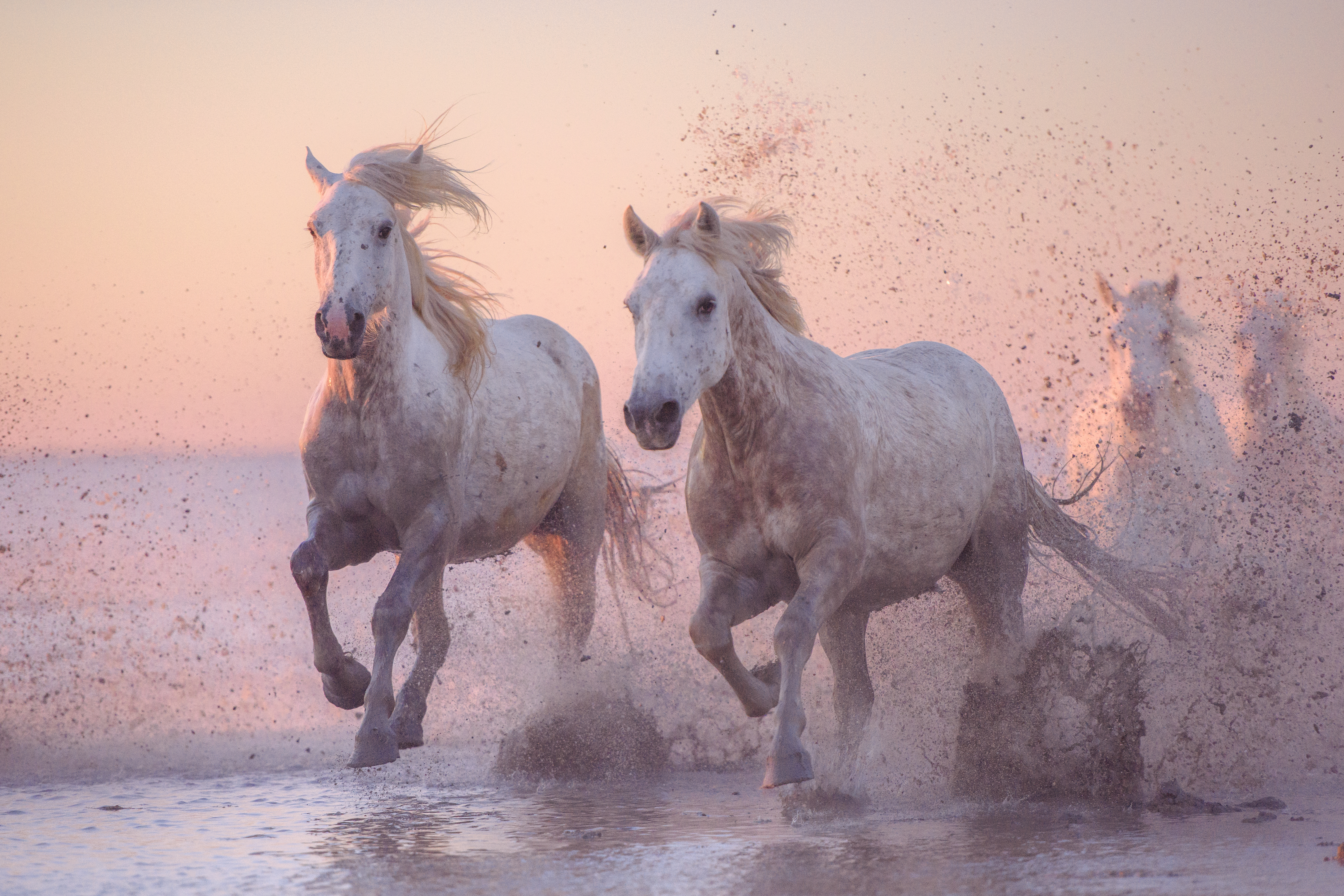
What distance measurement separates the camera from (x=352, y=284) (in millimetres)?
4930

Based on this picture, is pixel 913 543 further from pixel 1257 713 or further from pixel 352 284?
pixel 352 284

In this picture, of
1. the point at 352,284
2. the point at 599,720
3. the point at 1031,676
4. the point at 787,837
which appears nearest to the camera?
the point at 787,837

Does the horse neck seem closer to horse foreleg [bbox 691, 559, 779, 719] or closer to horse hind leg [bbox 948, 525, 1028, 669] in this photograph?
horse foreleg [bbox 691, 559, 779, 719]

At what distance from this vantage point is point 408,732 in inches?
204

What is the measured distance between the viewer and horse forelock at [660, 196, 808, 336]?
4.50 metres

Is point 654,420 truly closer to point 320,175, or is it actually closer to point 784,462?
point 784,462

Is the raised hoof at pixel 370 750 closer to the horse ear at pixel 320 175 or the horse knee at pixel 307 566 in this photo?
the horse knee at pixel 307 566

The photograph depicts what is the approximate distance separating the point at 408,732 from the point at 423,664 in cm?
63

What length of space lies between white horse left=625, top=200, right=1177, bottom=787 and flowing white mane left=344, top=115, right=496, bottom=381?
4.58 ft

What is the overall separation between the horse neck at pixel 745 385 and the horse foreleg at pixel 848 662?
1034 mm

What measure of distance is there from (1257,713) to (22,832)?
177 inches

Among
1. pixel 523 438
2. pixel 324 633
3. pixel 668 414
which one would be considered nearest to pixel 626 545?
pixel 523 438

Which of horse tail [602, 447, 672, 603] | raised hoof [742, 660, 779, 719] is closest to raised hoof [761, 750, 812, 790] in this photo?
raised hoof [742, 660, 779, 719]

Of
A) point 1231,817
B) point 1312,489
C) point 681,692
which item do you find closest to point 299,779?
point 681,692
